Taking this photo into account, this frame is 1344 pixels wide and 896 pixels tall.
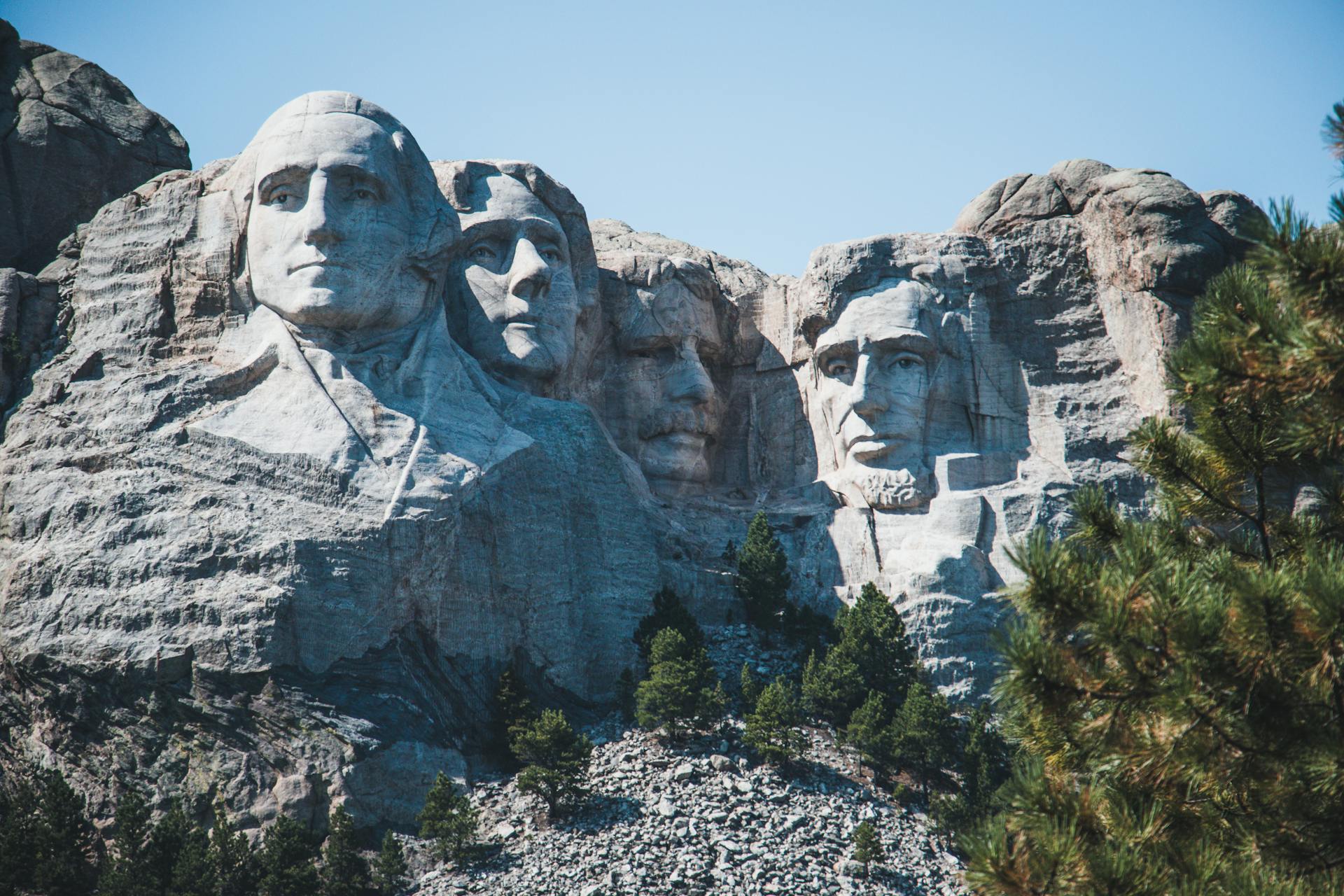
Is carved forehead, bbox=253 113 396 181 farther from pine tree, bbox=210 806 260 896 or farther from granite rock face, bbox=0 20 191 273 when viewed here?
pine tree, bbox=210 806 260 896

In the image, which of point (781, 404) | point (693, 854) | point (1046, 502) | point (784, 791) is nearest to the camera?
point (693, 854)

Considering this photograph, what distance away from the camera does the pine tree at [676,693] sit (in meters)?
25.4

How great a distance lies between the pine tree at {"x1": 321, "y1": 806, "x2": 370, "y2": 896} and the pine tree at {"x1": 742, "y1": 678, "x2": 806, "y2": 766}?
5.47 m

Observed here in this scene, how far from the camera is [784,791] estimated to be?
82.5ft

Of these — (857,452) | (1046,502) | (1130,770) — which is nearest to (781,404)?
(857,452)

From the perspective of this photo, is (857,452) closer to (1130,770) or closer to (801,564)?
(801,564)

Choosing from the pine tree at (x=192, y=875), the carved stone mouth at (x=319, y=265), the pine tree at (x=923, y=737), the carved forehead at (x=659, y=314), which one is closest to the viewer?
the pine tree at (x=192, y=875)

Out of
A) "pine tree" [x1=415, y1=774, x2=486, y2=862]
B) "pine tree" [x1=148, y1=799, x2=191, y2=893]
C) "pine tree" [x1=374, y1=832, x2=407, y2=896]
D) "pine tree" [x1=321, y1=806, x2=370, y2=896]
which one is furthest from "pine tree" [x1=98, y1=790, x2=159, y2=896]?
"pine tree" [x1=415, y1=774, x2=486, y2=862]

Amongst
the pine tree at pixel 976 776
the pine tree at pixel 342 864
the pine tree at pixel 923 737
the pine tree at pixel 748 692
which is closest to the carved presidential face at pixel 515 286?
the pine tree at pixel 748 692

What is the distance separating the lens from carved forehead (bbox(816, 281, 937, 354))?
1216 inches

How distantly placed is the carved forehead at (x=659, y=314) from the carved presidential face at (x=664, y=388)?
0.01 meters

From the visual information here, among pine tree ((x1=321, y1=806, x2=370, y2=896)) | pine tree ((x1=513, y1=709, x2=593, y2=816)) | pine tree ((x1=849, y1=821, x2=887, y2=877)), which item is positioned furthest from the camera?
pine tree ((x1=513, y1=709, x2=593, y2=816))

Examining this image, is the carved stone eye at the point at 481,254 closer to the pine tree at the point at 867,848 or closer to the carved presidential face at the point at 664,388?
the carved presidential face at the point at 664,388

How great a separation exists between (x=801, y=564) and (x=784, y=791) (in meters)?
5.91
